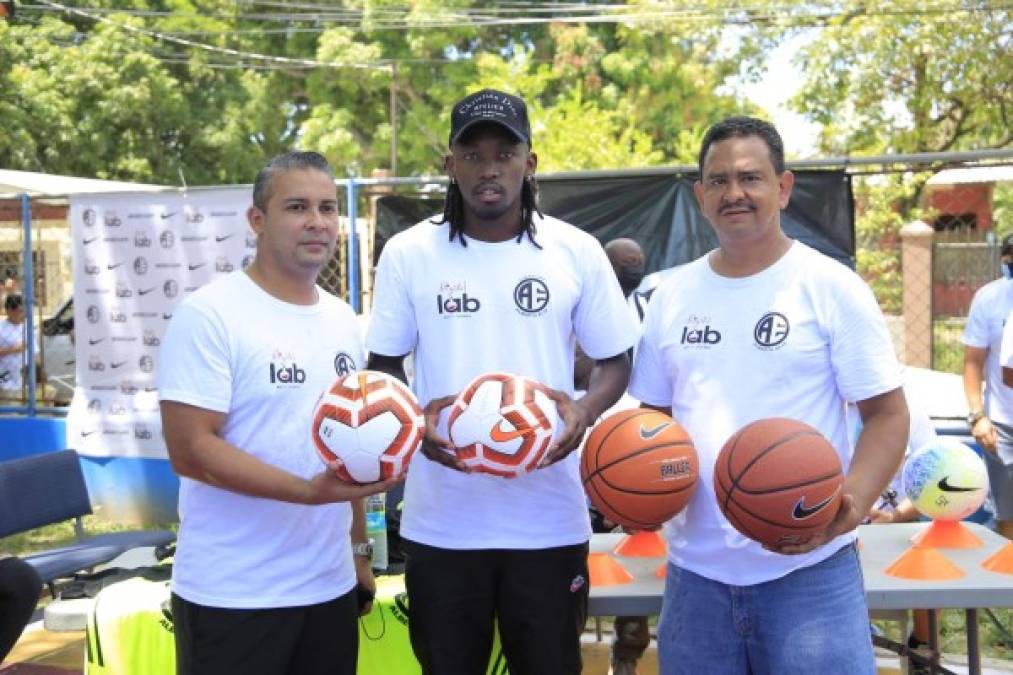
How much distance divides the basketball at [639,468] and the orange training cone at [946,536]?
1.58m

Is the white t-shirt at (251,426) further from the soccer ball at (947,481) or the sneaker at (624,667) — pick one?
the soccer ball at (947,481)

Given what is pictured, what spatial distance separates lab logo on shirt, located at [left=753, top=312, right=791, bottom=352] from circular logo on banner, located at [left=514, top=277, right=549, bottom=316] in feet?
2.04

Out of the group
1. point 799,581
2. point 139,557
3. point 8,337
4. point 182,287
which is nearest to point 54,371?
point 8,337

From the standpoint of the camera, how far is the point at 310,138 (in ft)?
85.5

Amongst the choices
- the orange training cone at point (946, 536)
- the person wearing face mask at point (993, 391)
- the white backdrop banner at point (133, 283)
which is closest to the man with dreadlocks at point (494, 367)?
the orange training cone at point (946, 536)

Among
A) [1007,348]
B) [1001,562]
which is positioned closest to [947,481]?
[1001,562]

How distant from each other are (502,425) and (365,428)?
1.20 ft

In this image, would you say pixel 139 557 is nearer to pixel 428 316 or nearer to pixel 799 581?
pixel 428 316

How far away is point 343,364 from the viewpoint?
301 centimetres

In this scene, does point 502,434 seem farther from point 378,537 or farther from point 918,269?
point 918,269

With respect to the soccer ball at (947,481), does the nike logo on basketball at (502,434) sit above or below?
above

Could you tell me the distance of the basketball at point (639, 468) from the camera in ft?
9.31

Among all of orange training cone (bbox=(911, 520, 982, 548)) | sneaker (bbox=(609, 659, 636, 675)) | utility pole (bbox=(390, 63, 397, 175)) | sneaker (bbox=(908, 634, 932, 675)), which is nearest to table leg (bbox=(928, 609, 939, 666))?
sneaker (bbox=(908, 634, 932, 675))

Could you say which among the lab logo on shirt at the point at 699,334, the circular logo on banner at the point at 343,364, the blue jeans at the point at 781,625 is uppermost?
the lab logo on shirt at the point at 699,334
